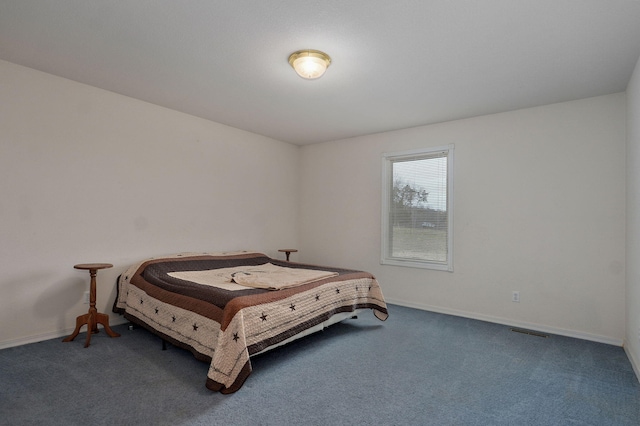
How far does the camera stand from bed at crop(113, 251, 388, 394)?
2.31 meters

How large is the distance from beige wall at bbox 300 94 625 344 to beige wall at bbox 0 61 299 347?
7.89 ft

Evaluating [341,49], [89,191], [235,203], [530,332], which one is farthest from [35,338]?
[530,332]

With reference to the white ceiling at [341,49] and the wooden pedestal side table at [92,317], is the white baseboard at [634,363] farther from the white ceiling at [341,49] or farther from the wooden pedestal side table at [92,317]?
the wooden pedestal side table at [92,317]

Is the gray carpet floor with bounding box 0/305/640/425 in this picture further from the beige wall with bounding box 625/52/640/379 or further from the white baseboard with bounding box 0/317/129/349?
the beige wall with bounding box 625/52/640/379

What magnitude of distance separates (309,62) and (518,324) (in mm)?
3435

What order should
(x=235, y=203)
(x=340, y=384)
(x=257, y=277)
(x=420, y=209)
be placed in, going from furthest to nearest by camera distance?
1. (x=235, y=203)
2. (x=420, y=209)
3. (x=257, y=277)
4. (x=340, y=384)

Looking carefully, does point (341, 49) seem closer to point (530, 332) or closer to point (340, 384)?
point (340, 384)

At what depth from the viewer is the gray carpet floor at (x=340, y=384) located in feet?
6.49

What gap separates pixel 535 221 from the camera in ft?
12.1

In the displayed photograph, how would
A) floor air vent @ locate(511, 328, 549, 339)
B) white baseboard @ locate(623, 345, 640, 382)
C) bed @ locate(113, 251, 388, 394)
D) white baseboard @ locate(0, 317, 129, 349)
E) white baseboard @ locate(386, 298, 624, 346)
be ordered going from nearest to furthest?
bed @ locate(113, 251, 388, 394), white baseboard @ locate(623, 345, 640, 382), white baseboard @ locate(0, 317, 129, 349), white baseboard @ locate(386, 298, 624, 346), floor air vent @ locate(511, 328, 549, 339)

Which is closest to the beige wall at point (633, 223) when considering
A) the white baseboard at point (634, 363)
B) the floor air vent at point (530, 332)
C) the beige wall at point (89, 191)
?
the white baseboard at point (634, 363)

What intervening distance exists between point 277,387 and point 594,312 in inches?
123

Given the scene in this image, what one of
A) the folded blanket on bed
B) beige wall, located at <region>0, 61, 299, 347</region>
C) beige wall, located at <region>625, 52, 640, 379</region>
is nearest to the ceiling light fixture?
the folded blanket on bed

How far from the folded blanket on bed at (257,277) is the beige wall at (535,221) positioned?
1.63 meters
